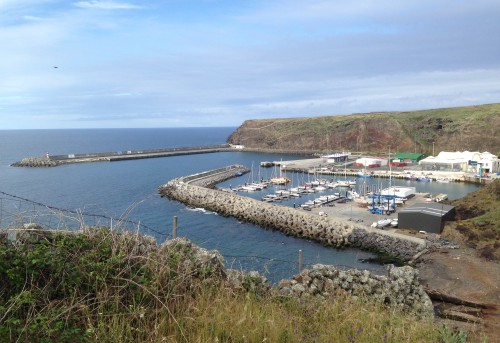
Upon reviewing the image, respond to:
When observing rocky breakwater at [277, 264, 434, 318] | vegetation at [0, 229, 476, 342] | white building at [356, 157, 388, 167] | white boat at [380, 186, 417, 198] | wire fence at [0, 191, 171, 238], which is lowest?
white boat at [380, 186, 417, 198]

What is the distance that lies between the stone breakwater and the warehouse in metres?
2.64

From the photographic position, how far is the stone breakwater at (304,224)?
28938mm

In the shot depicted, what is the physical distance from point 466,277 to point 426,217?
37.9ft

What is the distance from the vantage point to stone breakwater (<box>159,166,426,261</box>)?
28938mm

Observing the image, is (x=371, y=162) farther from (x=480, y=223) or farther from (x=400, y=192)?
(x=480, y=223)

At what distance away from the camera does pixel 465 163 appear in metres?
71.9

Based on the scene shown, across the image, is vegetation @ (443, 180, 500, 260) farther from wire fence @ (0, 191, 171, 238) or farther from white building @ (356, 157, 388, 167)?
white building @ (356, 157, 388, 167)

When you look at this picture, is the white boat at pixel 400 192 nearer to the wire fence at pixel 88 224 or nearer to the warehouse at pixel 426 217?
the warehouse at pixel 426 217

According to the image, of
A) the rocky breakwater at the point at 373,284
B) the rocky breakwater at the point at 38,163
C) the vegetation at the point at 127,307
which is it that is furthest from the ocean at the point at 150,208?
the rocky breakwater at the point at 38,163

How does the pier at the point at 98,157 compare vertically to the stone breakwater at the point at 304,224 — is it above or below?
above

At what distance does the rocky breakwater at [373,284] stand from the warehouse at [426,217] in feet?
67.1

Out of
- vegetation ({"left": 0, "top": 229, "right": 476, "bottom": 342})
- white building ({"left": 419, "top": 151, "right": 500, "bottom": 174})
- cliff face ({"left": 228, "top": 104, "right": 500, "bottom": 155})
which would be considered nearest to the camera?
vegetation ({"left": 0, "top": 229, "right": 476, "bottom": 342})

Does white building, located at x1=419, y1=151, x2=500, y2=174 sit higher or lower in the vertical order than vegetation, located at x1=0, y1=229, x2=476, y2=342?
lower

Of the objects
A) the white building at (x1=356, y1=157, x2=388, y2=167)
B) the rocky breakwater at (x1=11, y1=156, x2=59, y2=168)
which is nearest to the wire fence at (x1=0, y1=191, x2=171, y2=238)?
the white building at (x1=356, y1=157, x2=388, y2=167)
